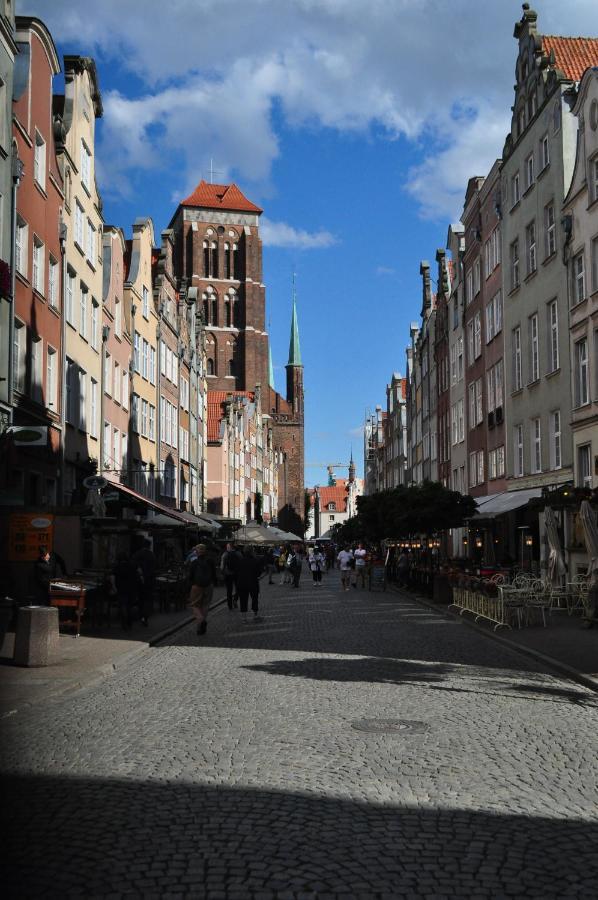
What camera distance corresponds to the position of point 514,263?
36.9 meters

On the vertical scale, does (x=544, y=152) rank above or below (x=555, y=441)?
above

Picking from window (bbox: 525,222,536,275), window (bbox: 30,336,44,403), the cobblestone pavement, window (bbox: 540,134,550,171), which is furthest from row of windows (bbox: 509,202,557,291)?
the cobblestone pavement

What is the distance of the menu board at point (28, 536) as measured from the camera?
60.9ft

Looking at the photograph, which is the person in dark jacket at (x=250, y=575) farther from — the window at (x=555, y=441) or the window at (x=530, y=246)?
the window at (x=530, y=246)

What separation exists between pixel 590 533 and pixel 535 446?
46.7ft

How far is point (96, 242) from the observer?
3381 centimetres

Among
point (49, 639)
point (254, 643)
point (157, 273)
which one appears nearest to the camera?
point (49, 639)

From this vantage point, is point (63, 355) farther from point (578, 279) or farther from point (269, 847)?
point (269, 847)

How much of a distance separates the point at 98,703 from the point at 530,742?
4.65 metres

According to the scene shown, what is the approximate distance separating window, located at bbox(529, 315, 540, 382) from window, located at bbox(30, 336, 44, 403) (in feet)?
53.6

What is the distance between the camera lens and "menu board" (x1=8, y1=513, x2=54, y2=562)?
60.9ft

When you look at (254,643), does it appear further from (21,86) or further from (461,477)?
(461,477)

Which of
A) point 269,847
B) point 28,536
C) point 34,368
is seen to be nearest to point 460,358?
point 34,368

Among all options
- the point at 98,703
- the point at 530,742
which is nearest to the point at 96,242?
the point at 98,703
